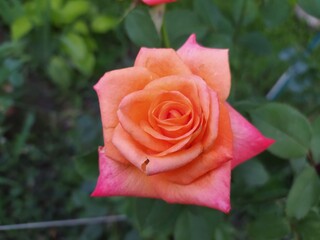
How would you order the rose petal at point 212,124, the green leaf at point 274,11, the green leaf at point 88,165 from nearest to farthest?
1. the rose petal at point 212,124
2. the green leaf at point 88,165
3. the green leaf at point 274,11

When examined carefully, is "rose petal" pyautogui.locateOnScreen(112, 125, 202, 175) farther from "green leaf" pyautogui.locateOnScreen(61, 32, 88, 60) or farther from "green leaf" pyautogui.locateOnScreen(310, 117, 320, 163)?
"green leaf" pyautogui.locateOnScreen(61, 32, 88, 60)

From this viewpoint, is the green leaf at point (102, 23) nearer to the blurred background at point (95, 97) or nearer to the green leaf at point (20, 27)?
the blurred background at point (95, 97)

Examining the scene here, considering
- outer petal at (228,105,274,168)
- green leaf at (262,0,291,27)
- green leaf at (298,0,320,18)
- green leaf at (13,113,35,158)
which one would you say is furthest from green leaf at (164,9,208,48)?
green leaf at (13,113,35,158)

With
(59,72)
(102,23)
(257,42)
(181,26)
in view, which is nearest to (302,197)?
(181,26)

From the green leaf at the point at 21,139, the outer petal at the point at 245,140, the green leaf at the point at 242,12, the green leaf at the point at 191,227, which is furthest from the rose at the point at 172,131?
the green leaf at the point at 21,139

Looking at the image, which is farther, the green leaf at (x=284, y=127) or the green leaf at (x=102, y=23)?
the green leaf at (x=102, y=23)

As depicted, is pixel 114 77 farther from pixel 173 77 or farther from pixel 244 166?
pixel 244 166
